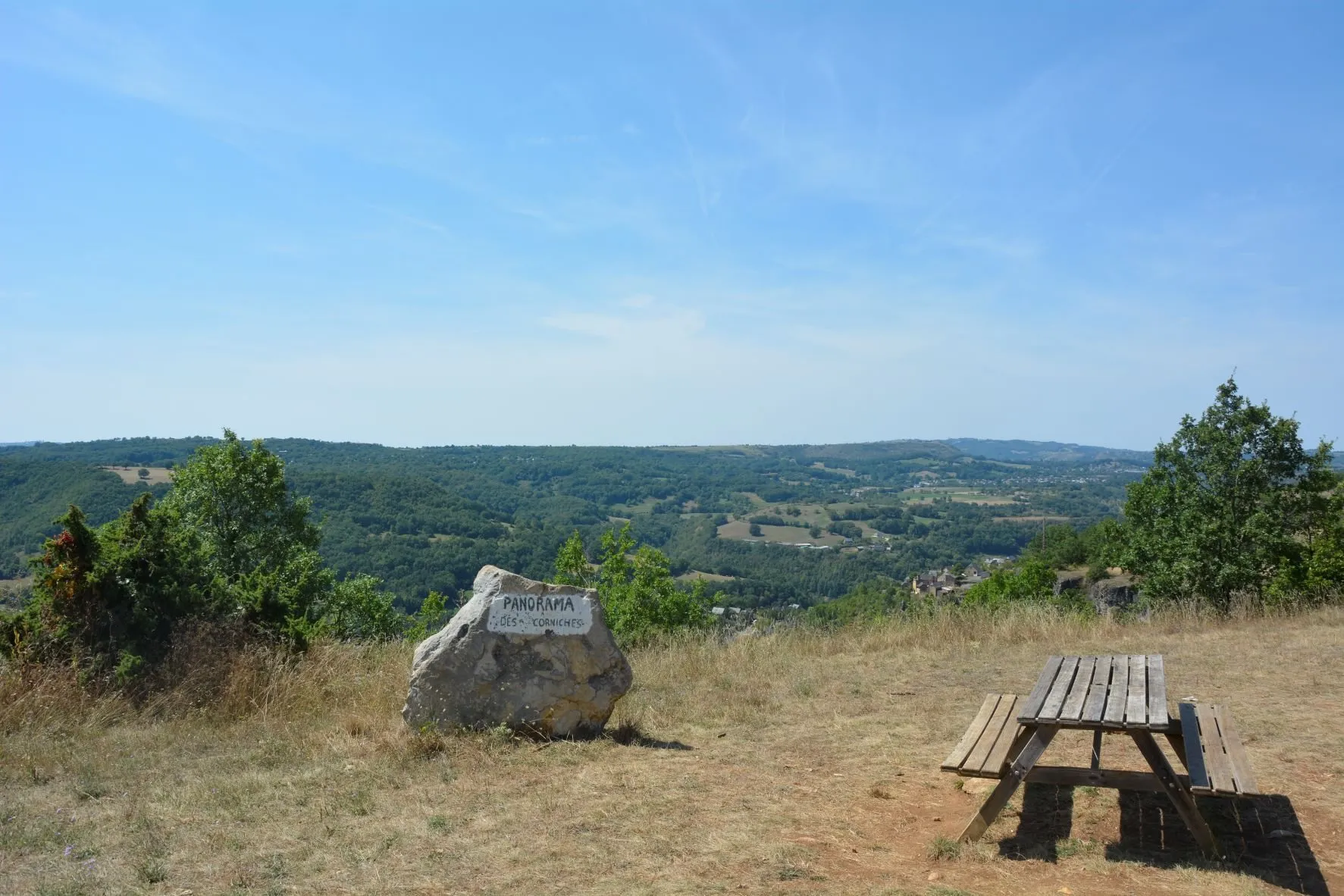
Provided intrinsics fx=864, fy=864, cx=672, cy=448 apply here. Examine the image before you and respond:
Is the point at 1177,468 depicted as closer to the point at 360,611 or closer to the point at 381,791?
the point at 381,791

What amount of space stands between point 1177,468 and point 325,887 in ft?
56.9

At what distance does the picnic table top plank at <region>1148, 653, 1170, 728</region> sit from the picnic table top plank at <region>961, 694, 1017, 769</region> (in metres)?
0.82

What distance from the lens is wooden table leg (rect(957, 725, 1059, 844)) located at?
4406mm

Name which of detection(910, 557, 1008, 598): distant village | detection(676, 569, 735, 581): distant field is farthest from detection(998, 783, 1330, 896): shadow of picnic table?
detection(676, 569, 735, 581): distant field

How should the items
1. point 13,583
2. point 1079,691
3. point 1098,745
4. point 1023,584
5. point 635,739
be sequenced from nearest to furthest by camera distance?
point 1079,691 < point 1098,745 < point 635,739 < point 1023,584 < point 13,583

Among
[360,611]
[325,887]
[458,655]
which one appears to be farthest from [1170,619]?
[360,611]

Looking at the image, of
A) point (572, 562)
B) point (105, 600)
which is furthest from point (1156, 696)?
point (572, 562)

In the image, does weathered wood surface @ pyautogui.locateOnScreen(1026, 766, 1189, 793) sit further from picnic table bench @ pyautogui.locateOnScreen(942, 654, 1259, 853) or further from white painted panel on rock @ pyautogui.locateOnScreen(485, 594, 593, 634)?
white painted panel on rock @ pyautogui.locateOnScreen(485, 594, 593, 634)

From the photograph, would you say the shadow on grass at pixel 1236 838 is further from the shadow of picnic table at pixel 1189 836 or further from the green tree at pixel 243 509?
the green tree at pixel 243 509

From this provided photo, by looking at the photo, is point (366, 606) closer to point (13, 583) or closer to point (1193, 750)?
point (1193, 750)

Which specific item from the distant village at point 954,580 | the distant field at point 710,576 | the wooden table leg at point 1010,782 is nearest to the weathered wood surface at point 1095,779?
the wooden table leg at point 1010,782

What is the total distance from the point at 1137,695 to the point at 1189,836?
2.71ft

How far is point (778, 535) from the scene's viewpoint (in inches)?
3497

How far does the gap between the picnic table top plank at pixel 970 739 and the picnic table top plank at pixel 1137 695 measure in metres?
0.85
